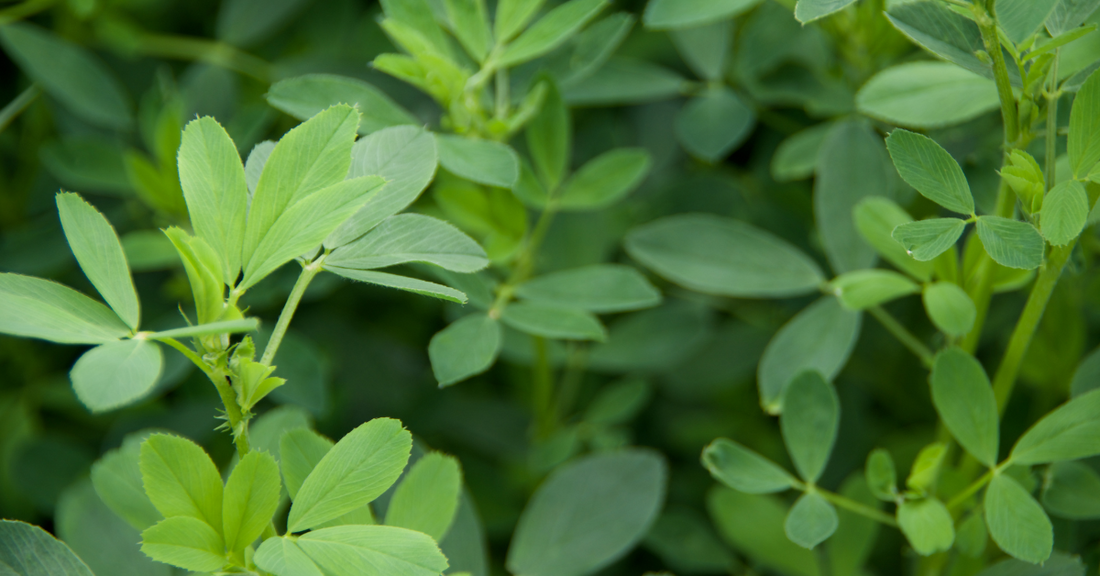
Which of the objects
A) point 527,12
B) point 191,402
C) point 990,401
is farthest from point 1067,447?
point 191,402

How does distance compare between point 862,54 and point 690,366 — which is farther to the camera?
point 690,366

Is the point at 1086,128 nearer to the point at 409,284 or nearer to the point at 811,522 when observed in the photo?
the point at 811,522

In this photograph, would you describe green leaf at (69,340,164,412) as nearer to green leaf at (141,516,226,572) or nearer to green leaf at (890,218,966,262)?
green leaf at (141,516,226,572)

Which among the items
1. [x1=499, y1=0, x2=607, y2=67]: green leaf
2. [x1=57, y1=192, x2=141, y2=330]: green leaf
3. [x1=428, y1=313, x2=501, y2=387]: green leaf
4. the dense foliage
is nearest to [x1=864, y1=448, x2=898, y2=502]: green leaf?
the dense foliage

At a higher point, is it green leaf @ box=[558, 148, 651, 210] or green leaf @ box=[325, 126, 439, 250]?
green leaf @ box=[325, 126, 439, 250]

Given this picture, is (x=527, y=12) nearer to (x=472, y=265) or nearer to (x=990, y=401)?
(x=472, y=265)

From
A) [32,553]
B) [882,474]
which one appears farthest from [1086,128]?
[32,553]

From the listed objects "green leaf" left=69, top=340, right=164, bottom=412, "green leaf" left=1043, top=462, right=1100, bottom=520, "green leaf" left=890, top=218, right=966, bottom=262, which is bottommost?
"green leaf" left=1043, top=462, right=1100, bottom=520
